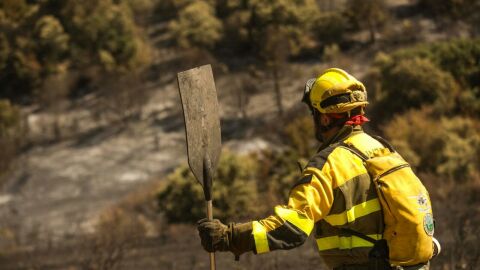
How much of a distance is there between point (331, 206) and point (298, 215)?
7.6 inches

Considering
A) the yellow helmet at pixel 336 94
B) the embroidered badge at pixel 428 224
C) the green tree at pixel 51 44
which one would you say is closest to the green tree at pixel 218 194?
the yellow helmet at pixel 336 94

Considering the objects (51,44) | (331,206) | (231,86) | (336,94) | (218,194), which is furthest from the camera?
(51,44)

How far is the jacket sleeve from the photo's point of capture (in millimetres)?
3480

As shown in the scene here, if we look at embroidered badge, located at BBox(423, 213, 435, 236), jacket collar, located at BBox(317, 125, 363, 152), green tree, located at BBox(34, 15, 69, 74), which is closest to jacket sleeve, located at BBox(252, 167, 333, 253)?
jacket collar, located at BBox(317, 125, 363, 152)

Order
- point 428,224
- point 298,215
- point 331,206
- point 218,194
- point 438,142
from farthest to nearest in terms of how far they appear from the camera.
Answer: point 438,142 → point 218,194 → point 428,224 → point 331,206 → point 298,215

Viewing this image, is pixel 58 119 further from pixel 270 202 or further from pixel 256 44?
pixel 270 202

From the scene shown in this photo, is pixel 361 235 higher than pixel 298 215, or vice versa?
pixel 298 215

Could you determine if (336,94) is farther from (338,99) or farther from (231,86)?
(231,86)

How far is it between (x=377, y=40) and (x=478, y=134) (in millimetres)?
15427

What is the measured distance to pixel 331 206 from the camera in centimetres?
359

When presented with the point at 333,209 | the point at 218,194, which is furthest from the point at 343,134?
the point at 218,194

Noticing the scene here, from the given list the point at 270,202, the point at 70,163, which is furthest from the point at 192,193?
the point at 70,163

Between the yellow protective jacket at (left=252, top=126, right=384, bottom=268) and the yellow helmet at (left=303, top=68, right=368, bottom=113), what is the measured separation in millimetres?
120

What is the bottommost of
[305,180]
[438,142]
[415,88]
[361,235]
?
[438,142]
